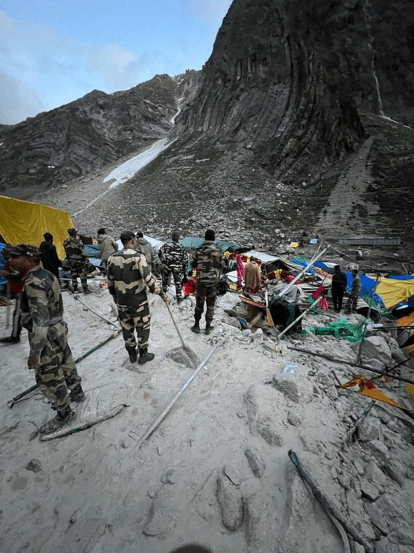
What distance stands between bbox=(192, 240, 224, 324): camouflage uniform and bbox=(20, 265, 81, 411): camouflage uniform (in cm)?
238

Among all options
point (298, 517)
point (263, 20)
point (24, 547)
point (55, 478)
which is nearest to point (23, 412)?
point (55, 478)

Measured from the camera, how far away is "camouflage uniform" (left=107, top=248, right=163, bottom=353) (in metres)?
3.22

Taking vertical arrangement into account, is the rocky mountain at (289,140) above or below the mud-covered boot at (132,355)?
above

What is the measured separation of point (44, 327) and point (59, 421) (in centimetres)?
109

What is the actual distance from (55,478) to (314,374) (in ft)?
10.3

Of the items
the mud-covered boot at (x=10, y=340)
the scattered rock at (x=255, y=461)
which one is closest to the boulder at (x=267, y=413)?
the scattered rock at (x=255, y=461)

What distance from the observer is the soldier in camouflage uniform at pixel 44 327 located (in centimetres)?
226

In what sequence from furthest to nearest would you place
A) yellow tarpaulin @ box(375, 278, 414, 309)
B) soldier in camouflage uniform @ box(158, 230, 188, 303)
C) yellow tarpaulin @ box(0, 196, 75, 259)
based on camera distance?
1. yellow tarpaulin @ box(0, 196, 75, 259)
2. yellow tarpaulin @ box(375, 278, 414, 309)
3. soldier in camouflage uniform @ box(158, 230, 188, 303)

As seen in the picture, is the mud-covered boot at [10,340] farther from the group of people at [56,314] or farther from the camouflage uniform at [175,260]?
the camouflage uniform at [175,260]

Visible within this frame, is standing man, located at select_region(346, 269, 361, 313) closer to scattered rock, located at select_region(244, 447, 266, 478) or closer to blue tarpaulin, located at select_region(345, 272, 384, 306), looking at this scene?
blue tarpaulin, located at select_region(345, 272, 384, 306)

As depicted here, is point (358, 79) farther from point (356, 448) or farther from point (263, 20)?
point (356, 448)

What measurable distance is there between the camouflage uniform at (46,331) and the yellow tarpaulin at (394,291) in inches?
365

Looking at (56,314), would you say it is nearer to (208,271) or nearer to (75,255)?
(208,271)

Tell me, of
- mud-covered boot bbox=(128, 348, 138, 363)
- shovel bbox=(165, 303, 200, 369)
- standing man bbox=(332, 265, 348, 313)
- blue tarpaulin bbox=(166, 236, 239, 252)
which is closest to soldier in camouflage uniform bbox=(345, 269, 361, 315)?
standing man bbox=(332, 265, 348, 313)
